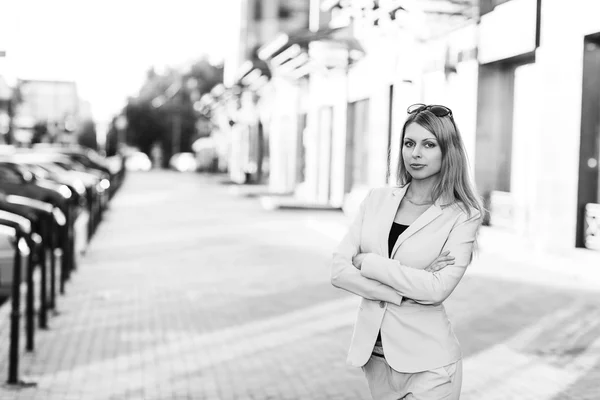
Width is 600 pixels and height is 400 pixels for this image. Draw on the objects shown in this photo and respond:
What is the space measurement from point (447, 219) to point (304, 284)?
8860 millimetres

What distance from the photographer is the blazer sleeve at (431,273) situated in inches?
132

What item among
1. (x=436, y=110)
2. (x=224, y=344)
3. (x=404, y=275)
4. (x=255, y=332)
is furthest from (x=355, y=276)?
(x=255, y=332)

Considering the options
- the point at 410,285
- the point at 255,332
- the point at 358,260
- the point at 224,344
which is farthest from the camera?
the point at 255,332

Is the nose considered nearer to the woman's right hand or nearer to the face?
the face

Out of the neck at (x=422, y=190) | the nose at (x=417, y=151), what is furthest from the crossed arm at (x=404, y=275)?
the nose at (x=417, y=151)

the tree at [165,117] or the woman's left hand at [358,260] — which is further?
the tree at [165,117]

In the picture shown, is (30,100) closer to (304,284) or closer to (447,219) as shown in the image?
(304,284)

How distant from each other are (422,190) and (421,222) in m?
0.17

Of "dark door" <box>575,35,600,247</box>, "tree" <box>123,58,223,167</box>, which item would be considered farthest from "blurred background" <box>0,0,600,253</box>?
"tree" <box>123,58,223,167</box>

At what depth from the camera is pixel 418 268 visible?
3.47m

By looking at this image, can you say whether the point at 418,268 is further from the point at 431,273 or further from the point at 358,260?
the point at 358,260

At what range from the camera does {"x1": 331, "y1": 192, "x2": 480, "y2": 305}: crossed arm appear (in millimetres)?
3352

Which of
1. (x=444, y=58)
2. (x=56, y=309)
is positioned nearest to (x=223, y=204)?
(x=444, y=58)

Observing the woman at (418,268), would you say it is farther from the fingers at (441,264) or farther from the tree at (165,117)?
the tree at (165,117)
